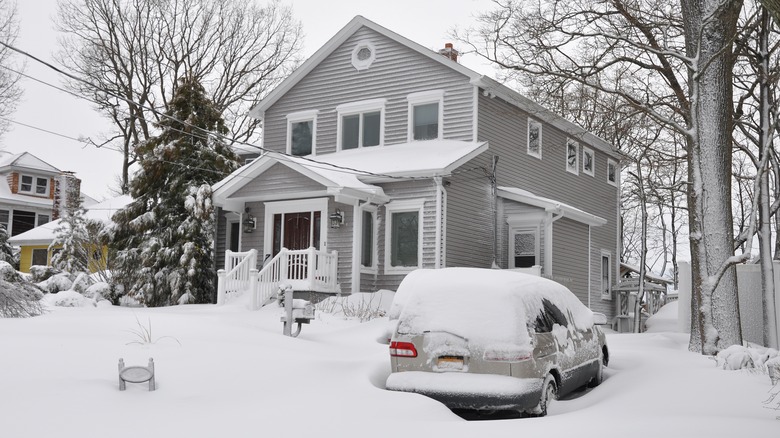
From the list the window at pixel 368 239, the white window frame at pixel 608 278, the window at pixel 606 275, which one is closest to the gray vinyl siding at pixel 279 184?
the window at pixel 368 239

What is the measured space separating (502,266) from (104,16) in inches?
929

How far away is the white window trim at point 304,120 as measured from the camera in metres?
22.5

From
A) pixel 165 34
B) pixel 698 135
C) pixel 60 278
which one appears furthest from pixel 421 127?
pixel 165 34

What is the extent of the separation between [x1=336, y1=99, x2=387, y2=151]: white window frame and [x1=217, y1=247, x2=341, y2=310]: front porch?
4243 millimetres

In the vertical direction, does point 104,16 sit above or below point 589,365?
above

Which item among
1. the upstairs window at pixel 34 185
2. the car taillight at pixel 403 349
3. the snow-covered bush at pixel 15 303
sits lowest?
the car taillight at pixel 403 349

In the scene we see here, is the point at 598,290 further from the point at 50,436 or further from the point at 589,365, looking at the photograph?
the point at 50,436

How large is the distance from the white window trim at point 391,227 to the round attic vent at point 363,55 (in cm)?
485

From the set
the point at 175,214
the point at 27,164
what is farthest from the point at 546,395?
the point at 27,164

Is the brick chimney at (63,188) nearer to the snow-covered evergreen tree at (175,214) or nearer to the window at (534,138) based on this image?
the snow-covered evergreen tree at (175,214)

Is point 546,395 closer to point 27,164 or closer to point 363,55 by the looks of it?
point 363,55

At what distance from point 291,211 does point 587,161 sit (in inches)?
483

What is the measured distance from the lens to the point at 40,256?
3766 centimetres

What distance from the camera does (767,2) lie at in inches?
199
